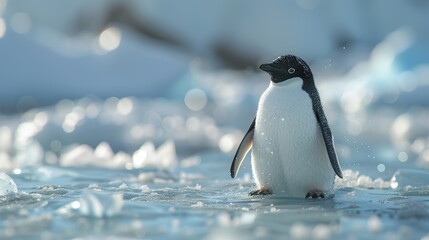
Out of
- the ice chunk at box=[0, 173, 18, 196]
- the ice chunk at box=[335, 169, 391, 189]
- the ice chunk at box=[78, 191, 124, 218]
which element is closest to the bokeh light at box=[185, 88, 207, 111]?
the ice chunk at box=[335, 169, 391, 189]

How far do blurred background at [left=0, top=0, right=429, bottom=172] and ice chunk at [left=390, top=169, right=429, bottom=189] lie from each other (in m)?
1.53

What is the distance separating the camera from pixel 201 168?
645cm

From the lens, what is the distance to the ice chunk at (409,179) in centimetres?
472

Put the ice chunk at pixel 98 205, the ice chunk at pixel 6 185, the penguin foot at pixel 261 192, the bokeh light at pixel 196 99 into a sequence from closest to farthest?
the ice chunk at pixel 98 205, the ice chunk at pixel 6 185, the penguin foot at pixel 261 192, the bokeh light at pixel 196 99

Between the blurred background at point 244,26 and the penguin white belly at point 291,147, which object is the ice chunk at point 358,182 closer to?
the penguin white belly at point 291,147

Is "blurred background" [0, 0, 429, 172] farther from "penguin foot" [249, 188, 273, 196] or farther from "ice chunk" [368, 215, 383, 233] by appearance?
"ice chunk" [368, 215, 383, 233]

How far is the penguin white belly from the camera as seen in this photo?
412cm

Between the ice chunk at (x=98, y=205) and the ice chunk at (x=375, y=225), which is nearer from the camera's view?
the ice chunk at (x=375, y=225)

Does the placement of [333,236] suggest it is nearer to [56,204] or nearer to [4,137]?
[56,204]

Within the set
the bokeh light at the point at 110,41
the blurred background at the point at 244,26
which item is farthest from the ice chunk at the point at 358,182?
the blurred background at the point at 244,26

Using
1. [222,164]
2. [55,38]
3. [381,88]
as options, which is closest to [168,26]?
[55,38]

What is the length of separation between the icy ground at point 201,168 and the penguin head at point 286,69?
26.9 inches

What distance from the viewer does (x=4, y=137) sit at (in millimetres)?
8711

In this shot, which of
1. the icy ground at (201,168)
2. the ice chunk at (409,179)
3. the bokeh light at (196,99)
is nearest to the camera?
the icy ground at (201,168)
